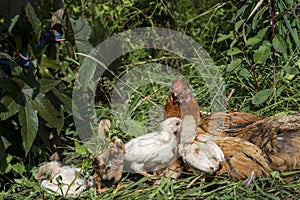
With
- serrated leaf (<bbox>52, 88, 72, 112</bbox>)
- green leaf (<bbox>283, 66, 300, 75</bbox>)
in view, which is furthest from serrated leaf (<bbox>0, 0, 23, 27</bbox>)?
green leaf (<bbox>283, 66, 300, 75</bbox>)

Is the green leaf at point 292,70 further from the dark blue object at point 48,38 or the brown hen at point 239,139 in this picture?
the dark blue object at point 48,38

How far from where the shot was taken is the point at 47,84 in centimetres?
276

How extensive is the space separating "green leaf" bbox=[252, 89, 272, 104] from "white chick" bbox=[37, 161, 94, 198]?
99 centimetres

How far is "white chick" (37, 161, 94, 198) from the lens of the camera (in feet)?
8.61

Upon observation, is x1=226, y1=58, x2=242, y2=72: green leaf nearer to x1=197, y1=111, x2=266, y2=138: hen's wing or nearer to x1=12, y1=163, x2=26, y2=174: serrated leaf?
x1=197, y1=111, x2=266, y2=138: hen's wing

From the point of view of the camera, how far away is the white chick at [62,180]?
2623mm

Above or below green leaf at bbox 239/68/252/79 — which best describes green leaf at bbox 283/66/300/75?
above

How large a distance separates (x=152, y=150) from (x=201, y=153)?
0.77 feet

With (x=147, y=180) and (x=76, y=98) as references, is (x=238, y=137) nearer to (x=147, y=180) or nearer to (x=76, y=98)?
(x=147, y=180)

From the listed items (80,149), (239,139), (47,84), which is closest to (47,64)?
(47,84)

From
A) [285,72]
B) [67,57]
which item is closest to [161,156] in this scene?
[285,72]

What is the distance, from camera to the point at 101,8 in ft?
14.0

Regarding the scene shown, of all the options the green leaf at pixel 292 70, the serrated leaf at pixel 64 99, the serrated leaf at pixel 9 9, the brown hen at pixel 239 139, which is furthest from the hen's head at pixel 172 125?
the serrated leaf at pixel 9 9

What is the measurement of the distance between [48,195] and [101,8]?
1972 millimetres
